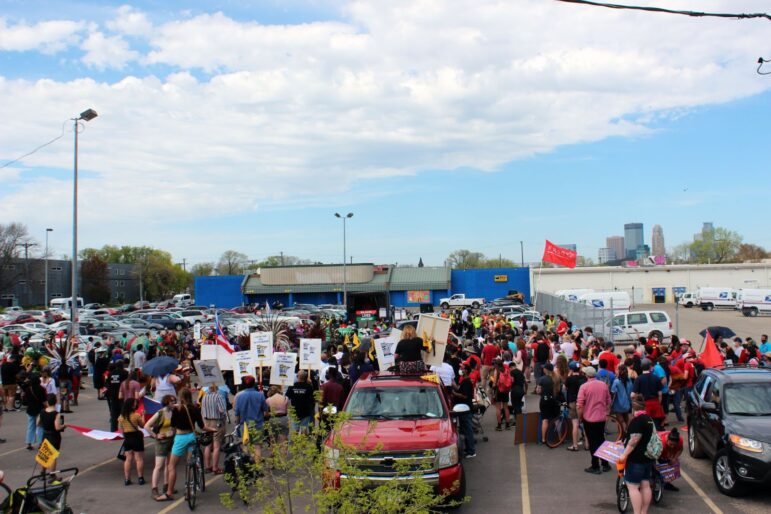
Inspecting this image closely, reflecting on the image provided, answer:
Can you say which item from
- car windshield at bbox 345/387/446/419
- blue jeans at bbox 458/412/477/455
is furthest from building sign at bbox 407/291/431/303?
car windshield at bbox 345/387/446/419

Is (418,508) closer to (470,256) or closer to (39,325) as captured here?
(39,325)

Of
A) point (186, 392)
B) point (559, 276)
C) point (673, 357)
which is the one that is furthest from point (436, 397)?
point (559, 276)

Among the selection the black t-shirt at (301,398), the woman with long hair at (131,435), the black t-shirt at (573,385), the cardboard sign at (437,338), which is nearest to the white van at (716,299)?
the cardboard sign at (437,338)

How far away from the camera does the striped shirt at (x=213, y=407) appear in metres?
11.1

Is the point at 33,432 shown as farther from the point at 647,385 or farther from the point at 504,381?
the point at 647,385

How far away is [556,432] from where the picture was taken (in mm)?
12523

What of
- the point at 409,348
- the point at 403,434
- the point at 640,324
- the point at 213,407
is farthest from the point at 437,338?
the point at 640,324

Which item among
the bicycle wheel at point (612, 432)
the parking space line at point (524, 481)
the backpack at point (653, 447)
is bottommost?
the bicycle wheel at point (612, 432)

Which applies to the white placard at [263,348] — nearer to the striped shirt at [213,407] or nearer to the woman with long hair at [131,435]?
the striped shirt at [213,407]

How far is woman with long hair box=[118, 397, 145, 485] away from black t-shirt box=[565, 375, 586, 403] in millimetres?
7477

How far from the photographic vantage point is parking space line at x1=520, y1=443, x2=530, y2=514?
8977 mm

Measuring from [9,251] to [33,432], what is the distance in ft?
246

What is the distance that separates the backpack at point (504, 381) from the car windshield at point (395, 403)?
4.29m

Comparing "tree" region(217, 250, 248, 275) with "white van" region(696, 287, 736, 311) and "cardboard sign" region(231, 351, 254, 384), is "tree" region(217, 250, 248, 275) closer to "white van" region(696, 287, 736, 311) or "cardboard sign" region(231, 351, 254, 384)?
"white van" region(696, 287, 736, 311)
